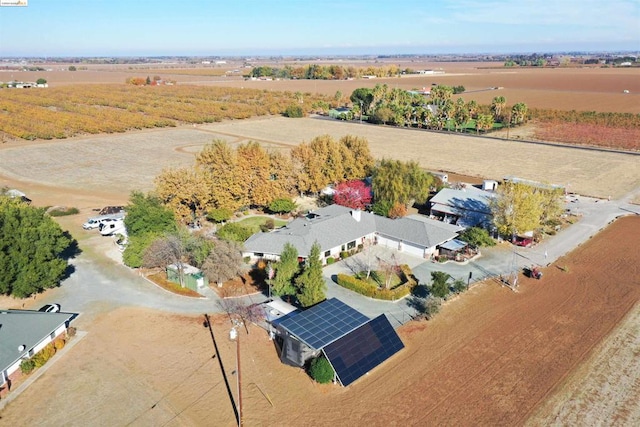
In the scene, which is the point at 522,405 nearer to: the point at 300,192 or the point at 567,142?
the point at 300,192

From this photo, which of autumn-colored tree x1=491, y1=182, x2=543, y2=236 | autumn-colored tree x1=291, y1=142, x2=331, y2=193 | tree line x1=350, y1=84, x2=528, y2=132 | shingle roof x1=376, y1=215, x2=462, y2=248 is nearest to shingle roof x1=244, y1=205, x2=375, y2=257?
shingle roof x1=376, y1=215, x2=462, y2=248

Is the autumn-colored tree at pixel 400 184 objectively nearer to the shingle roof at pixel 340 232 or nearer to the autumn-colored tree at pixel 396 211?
the autumn-colored tree at pixel 396 211

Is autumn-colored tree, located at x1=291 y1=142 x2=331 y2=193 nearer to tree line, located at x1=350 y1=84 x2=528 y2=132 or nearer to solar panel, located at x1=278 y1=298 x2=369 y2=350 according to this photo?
solar panel, located at x1=278 y1=298 x2=369 y2=350

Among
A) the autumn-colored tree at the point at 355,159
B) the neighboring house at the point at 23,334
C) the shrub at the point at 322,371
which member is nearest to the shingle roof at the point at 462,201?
the autumn-colored tree at the point at 355,159

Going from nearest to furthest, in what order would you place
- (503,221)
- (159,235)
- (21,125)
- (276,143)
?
(159,235), (503,221), (276,143), (21,125)

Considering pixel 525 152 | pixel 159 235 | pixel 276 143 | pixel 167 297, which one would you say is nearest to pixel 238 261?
pixel 167 297

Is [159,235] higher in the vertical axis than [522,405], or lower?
higher
